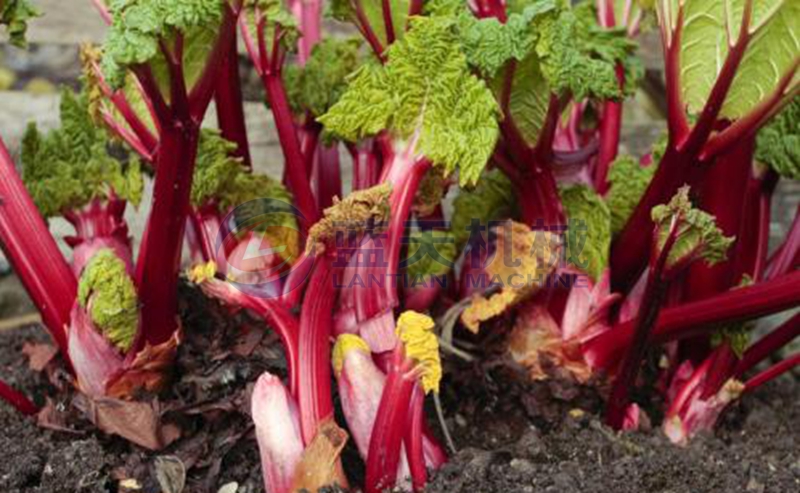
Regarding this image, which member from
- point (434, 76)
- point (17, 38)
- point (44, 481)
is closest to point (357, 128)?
point (434, 76)

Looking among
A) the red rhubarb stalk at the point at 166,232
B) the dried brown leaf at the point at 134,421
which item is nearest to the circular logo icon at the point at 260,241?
the red rhubarb stalk at the point at 166,232

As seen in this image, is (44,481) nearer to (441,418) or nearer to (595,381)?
(441,418)

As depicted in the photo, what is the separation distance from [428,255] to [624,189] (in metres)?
0.37

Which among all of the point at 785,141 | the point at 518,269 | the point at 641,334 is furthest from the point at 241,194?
the point at 785,141

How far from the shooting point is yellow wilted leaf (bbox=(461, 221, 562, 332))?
1556mm

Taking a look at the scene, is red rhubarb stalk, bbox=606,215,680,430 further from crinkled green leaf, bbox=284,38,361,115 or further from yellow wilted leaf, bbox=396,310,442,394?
crinkled green leaf, bbox=284,38,361,115

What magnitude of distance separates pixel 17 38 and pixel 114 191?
11.2 inches

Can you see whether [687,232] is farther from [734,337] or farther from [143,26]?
[143,26]

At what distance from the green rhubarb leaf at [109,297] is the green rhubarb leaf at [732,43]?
33.3 inches

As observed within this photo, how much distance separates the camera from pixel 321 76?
1.67 m

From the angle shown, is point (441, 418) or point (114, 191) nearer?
point (441, 418)

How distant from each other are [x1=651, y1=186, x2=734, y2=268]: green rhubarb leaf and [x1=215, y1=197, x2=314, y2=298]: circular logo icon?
0.57 metres

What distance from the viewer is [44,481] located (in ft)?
4.35

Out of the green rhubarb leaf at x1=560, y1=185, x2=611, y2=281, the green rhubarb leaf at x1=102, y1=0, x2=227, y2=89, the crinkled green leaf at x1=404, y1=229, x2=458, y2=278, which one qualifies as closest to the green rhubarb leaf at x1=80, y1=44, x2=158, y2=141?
the green rhubarb leaf at x1=102, y1=0, x2=227, y2=89
